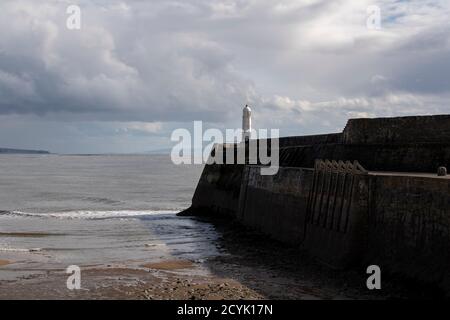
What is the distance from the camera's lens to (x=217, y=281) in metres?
16.1

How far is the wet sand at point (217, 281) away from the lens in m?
14.1

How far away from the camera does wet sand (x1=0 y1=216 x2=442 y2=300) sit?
14117mm

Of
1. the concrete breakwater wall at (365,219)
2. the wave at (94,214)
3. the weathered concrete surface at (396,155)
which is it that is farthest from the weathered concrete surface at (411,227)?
the wave at (94,214)

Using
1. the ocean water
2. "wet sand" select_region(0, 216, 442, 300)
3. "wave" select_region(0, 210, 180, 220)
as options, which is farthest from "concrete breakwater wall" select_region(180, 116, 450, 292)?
"wave" select_region(0, 210, 180, 220)

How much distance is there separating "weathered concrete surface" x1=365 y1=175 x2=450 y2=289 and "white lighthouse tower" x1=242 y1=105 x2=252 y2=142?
78.6 ft

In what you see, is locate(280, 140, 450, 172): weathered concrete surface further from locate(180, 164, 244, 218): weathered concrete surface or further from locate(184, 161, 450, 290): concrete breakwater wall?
locate(180, 164, 244, 218): weathered concrete surface

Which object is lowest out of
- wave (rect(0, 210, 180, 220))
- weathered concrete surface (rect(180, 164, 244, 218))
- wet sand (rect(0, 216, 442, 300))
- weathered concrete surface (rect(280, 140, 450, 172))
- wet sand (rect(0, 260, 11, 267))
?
wave (rect(0, 210, 180, 220))
